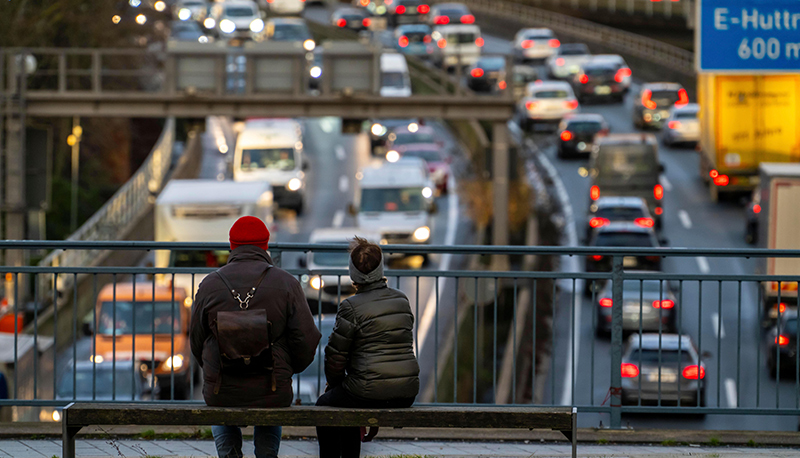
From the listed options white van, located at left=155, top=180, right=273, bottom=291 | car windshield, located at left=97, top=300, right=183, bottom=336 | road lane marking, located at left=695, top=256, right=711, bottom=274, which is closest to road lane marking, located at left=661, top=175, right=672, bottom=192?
road lane marking, located at left=695, top=256, right=711, bottom=274

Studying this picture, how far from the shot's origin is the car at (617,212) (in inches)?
1289

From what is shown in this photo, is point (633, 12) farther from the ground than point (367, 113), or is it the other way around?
point (633, 12)

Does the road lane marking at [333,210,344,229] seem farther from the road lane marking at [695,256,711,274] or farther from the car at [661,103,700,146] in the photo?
the car at [661,103,700,146]

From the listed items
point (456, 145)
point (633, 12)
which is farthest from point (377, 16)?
point (456, 145)

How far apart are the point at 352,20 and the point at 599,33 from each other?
1477 cm

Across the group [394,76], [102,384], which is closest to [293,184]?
[394,76]

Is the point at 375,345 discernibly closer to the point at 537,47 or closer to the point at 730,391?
the point at 730,391

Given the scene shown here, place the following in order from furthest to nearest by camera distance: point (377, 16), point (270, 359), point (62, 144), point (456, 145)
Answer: point (377, 16) → point (456, 145) → point (62, 144) → point (270, 359)

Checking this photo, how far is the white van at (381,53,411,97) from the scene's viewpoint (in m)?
46.9

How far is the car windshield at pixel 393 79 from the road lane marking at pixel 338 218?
24.1 ft

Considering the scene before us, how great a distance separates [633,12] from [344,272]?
75.0m

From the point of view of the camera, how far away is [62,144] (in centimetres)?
4688

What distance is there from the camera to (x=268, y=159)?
4116 centimetres

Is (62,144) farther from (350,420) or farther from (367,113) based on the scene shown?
(350,420)
